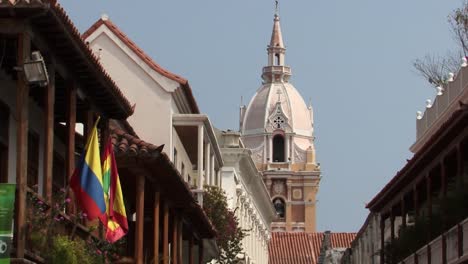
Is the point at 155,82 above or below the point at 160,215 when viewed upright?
above

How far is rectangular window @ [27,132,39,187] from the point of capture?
942 inches

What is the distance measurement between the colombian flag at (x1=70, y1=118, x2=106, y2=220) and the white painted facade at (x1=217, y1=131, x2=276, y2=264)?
130ft

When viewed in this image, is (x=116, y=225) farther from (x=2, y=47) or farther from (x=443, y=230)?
(x=443, y=230)

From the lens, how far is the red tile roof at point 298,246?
135 metres

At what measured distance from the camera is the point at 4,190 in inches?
749

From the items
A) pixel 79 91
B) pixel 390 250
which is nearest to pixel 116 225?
pixel 79 91

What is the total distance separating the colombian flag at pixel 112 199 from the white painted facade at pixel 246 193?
3653cm

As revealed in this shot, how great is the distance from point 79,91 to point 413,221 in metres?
16.1

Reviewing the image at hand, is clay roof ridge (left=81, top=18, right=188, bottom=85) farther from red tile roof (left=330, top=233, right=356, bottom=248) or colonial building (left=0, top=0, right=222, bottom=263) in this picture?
red tile roof (left=330, top=233, right=356, bottom=248)

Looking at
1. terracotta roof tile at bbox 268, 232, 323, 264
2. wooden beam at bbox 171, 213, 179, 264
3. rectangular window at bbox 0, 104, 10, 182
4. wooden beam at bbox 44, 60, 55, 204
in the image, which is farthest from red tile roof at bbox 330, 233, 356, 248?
wooden beam at bbox 44, 60, 55, 204

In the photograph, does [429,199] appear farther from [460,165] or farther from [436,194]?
[460,165]

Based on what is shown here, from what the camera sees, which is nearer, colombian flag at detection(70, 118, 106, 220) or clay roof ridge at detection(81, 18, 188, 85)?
colombian flag at detection(70, 118, 106, 220)

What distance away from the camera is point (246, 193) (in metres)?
79.8

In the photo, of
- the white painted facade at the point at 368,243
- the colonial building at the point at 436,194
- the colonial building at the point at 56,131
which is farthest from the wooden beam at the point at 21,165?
the white painted facade at the point at 368,243
